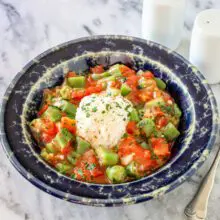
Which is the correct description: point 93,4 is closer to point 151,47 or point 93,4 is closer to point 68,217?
point 151,47

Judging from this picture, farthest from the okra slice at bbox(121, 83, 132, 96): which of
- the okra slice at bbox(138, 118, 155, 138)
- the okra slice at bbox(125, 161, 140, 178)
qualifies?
the okra slice at bbox(125, 161, 140, 178)

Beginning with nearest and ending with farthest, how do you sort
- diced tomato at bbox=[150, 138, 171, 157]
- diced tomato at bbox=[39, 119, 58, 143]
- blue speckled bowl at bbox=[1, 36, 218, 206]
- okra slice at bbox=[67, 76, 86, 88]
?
blue speckled bowl at bbox=[1, 36, 218, 206] < diced tomato at bbox=[150, 138, 171, 157] < diced tomato at bbox=[39, 119, 58, 143] < okra slice at bbox=[67, 76, 86, 88]

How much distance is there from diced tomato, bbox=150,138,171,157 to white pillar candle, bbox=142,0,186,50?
801mm

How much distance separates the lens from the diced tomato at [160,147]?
6.59ft

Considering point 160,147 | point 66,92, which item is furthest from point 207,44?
point 66,92

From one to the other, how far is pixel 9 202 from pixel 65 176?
1.26 ft

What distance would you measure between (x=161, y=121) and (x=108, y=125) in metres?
0.26

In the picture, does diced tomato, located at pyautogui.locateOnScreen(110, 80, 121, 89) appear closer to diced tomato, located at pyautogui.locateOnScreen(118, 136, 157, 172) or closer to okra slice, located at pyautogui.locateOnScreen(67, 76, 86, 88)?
okra slice, located at pyautogui.locateOnScreen(67, 76, 86, 88)

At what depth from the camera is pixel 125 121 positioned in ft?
6.98

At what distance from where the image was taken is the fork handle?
6.16 feet

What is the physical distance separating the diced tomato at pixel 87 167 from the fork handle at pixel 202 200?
0.42 meters

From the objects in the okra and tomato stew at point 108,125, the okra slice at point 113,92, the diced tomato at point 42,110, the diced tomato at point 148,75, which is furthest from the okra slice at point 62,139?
the diced tomato at point 148,75

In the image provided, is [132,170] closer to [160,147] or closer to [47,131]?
[160,147]

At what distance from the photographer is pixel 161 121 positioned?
2.12 m
